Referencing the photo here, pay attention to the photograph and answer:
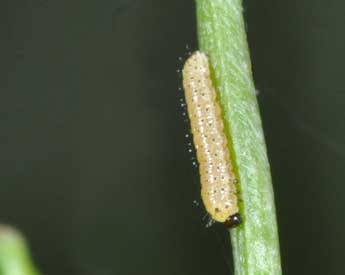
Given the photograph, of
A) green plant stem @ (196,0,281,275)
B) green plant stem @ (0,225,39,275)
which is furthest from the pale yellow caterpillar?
green plant stem @ (0,225,39,275)

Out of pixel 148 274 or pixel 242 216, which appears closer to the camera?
pixel 242 216

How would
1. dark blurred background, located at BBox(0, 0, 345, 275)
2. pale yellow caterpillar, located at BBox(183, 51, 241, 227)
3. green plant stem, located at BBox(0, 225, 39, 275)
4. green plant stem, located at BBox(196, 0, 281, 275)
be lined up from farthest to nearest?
dark blurred background, located at BBox(0, 0, 345, 275) → pale yellow caterpillar, located at BBox(183, 51, 241, 227) → green plant stem, located at BBox(196, 0, 281, 275) → green plant stem, located at BBox(0, 225, 39, 275)

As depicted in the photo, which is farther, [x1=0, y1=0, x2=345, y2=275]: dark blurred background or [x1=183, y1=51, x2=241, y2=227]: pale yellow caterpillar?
[x1=0, y1=0, x2=345, y2=275]: dark blurred background

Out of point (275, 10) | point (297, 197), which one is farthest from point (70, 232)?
point (275, 10)

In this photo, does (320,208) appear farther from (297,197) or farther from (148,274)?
(148,274)

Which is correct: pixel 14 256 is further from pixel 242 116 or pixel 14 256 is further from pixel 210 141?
pixel 210 141

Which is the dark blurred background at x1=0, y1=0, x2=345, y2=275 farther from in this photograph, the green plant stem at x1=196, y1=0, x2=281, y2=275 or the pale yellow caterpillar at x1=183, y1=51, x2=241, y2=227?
the green plant stem at x1=196, y1=0, x2=281, y2=275

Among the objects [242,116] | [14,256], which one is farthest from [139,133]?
[14,256]
